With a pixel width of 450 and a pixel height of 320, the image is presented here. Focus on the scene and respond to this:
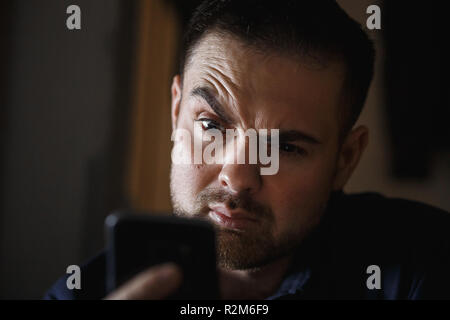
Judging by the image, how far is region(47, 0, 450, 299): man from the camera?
2.45 ft

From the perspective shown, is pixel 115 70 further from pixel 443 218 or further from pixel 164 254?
pixel 443 218

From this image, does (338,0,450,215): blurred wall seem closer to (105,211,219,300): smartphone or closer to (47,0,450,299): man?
(47,0,450,299): man

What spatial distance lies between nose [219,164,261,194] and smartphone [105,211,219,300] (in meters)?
0.22

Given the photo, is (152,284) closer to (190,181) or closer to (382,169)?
(190,181)

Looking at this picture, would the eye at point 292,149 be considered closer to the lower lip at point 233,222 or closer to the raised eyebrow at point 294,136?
the raised eyebrow at point 294,136

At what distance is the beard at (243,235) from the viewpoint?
0.75 m

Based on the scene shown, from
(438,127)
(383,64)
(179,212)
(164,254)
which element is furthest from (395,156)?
(164,254)

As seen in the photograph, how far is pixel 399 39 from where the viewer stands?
1413 millimetres

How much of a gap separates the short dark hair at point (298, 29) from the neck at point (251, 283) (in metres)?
0.38

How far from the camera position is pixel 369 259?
833mm

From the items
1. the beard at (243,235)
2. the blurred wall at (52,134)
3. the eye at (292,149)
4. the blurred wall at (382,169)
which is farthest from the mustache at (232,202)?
the blurred wall at (382,169)

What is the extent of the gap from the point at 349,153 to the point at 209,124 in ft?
1.21

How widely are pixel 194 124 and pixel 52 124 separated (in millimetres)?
769

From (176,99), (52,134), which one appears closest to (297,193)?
(176,99)
